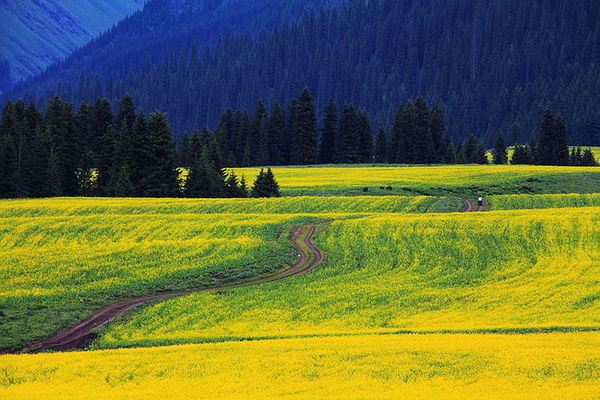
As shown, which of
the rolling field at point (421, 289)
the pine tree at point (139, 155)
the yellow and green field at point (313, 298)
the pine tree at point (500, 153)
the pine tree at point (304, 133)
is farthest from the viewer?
the pine tree at point (500, 153)

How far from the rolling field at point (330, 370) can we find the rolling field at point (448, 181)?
54062 millimetres

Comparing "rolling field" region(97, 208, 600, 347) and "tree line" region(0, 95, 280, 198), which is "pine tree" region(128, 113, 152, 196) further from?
"rolling field" region(97, 208, 600, 347)

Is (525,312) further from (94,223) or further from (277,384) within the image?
(94,223)

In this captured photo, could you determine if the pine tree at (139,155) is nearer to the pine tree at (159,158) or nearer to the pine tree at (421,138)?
the pine tree at (159,158)

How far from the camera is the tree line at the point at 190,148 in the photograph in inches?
3371

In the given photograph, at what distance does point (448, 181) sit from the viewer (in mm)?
88250

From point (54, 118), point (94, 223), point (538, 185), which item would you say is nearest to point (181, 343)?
point (94, 223)

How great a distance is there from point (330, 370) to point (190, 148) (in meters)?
84.7

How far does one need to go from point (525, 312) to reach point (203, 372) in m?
19.6

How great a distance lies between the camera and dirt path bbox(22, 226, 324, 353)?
109 feet

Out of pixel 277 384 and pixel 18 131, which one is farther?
pixel 18 131

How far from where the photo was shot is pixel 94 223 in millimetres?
57594

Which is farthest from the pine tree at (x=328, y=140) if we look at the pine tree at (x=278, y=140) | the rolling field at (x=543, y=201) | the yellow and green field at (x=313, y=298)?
the rolling field at (x=543, y=201)

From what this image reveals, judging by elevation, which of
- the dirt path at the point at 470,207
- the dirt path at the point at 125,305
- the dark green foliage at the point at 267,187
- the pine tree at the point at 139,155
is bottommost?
the dirt path at the point at 125,305
